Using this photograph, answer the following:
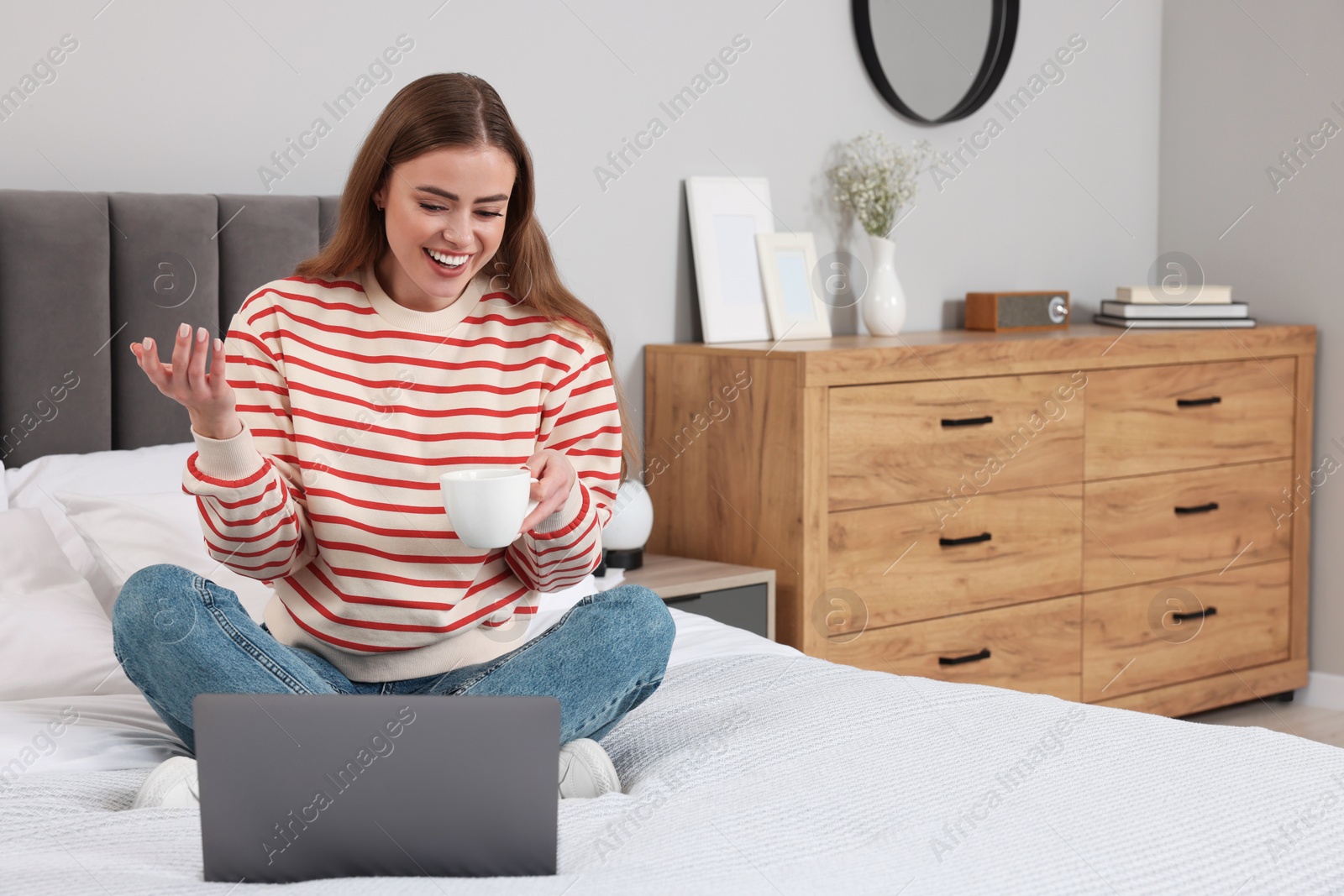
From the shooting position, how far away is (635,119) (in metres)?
2.58

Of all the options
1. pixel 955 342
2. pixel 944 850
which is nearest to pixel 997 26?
pixel 955 342

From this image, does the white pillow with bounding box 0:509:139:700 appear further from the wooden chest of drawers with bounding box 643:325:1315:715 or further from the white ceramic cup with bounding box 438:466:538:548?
the wooden chest of drawers with bounding box 643:325:1315:715

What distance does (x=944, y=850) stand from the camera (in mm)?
976

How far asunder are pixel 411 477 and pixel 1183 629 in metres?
2.22

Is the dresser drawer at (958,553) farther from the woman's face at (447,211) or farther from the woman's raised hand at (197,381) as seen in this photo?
the woman's raised hand at (197,381)

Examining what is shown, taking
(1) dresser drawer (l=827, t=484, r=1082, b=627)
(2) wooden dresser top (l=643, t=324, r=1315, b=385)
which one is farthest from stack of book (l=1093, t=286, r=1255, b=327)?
(1) dresser drawer (l=827, t=484, r=1082, b=627)

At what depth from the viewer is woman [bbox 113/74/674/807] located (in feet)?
3.97

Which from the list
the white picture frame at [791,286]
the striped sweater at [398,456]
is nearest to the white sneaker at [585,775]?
the striped sweater at [398,456]

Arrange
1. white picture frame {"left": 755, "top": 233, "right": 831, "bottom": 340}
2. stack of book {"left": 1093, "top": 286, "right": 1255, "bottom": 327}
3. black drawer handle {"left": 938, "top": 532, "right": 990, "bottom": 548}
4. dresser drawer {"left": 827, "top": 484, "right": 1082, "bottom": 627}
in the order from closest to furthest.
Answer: dresser drawer {"left": 827, "top": 484, "right": 1082, "bottom": 627}
black drawer handle {"left": 938, "top": 532, "right": 990, "bottom": 548}
white picture frame {"left": 755, "top": 233, "right": 831, "bottom": 340}
stack of book {"left": 1093, "top": 286, "right": 1255, "bottom": 327}

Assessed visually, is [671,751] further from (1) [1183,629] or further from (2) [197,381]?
(1) [1183,629]

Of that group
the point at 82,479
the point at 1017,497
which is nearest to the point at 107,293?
the point at 82,479

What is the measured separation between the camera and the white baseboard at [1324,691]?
10.4ft

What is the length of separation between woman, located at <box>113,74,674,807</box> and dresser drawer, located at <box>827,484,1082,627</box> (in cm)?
111

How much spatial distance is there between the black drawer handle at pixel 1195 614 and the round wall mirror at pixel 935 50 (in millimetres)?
1294
